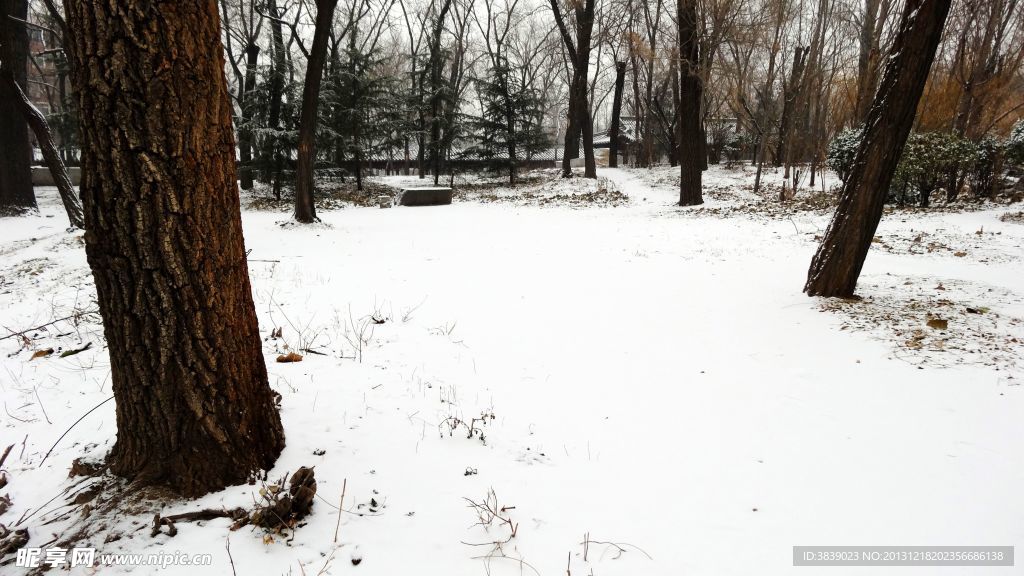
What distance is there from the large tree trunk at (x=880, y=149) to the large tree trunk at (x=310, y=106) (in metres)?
10.5

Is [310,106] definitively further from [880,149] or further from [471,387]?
[880,149]

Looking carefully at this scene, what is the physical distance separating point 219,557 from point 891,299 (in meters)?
6.42

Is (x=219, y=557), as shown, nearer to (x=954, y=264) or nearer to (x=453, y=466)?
(x=453, y=466)

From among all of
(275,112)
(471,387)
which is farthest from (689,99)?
(275,112)

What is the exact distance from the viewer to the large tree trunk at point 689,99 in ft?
46.3

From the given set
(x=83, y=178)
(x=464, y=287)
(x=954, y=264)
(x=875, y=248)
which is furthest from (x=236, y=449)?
(x=875, y=248)

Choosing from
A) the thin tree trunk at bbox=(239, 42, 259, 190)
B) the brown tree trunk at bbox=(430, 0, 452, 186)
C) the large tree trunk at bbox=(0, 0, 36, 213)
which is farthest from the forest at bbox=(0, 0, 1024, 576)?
the brown tree trunk at bbox=(430, 0, 452, 186)

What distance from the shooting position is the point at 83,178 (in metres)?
1.89

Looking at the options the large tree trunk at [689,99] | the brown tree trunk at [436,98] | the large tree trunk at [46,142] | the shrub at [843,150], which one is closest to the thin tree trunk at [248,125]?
the large tree trunk at [46,142]

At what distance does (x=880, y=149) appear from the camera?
4812 millimetres

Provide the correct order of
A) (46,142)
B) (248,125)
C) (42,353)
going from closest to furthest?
(42,353)
(46,142)
(248,125)

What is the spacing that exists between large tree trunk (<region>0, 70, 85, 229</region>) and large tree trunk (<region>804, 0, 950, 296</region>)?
45.2ft

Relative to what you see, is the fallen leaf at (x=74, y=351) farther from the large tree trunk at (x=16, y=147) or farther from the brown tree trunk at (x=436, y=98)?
the brown tree trunk at (x=436, y=98)

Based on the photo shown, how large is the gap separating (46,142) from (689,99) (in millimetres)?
16712
